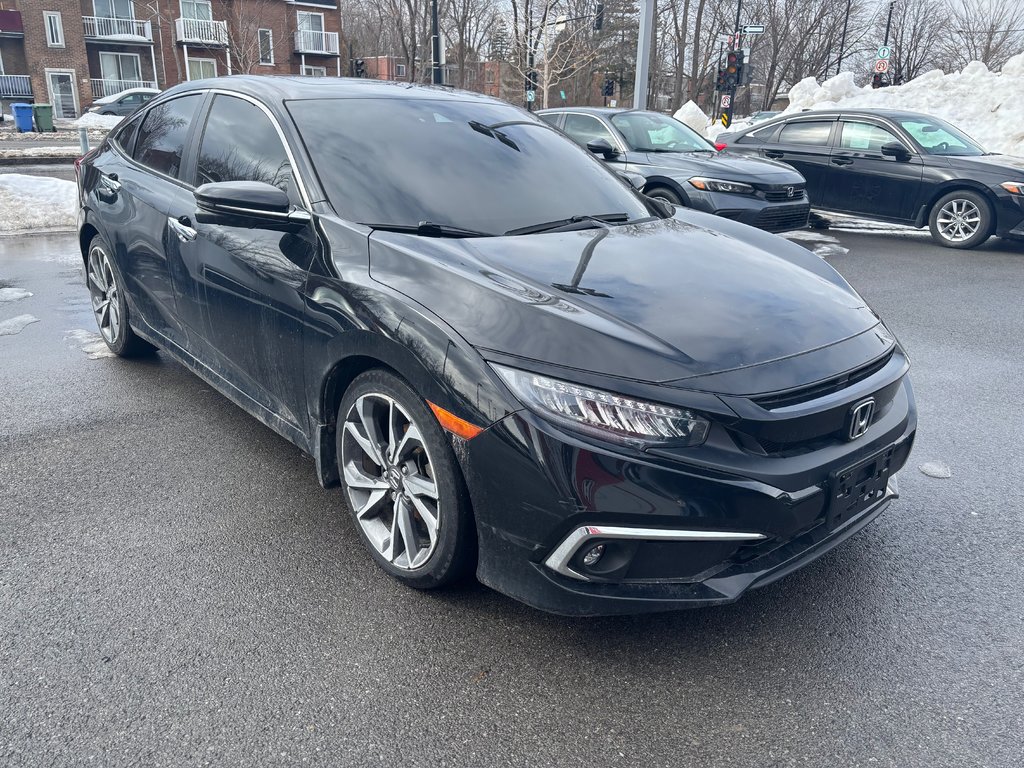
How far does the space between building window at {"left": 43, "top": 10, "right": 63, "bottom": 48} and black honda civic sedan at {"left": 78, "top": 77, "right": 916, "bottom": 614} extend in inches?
1844

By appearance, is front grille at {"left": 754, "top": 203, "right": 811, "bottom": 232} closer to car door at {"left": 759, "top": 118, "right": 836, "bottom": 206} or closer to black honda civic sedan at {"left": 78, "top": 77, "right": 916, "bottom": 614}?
car door at {"left": 759, "top": 118, "right": 836, "bottom": 206}

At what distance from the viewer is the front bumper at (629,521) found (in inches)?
87.9

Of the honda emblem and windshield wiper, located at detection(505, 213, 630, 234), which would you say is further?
windshield wiper, located at detection(505, 213, 630, 234)

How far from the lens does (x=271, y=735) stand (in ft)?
7.23

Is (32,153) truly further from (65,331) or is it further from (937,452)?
(937,452)

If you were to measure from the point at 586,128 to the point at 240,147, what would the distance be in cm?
724

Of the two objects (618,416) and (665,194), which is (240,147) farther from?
(665,194)

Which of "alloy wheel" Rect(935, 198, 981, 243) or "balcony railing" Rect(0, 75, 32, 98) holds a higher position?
"balcony railing" Rect(0, 75, 32, 98)

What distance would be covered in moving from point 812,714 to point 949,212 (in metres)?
9.66

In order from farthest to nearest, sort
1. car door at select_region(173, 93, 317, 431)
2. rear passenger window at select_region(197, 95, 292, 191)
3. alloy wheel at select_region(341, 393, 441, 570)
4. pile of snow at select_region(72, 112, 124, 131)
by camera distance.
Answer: pile of snow at select_region(72, 112, 124, 131) < rear passenger window at select_region(197, 95, 292, 191) < car door at select_region(173, 93, 317, 431) < alloy wheel at select_region(341, 393, 441, 570)

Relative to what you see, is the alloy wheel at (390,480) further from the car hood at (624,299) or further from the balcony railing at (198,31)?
the balcony railing at (198,31)

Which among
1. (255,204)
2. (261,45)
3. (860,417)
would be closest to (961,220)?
(860,417)

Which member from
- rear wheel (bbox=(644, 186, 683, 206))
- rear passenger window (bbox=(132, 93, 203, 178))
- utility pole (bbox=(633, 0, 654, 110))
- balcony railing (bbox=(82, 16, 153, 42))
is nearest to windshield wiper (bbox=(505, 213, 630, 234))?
rear passenger window (bbox=(132, 93, 203, 178))

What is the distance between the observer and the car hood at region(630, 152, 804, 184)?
9047 mm
